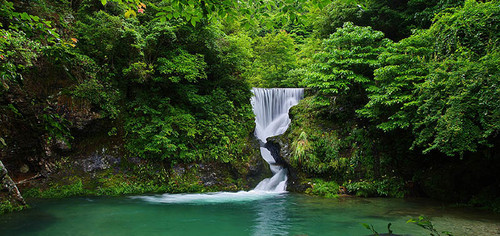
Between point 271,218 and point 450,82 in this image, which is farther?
point 271,218

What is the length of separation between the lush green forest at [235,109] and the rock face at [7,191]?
7.3 inches

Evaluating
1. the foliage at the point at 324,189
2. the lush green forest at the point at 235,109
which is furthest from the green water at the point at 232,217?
the lush green forest at the point at 235,109

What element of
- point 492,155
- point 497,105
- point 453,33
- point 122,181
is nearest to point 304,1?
point 497,105

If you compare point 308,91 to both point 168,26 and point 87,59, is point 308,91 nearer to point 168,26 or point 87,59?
point 168,26

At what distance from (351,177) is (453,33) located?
214 inches

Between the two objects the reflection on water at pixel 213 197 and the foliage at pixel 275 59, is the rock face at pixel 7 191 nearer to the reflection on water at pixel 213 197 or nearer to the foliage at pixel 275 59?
the reflection on water at pixel 213 197

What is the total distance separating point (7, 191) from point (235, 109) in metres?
8.38

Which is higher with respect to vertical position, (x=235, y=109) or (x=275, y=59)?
(x=275, y=59)

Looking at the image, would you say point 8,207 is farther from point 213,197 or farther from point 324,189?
point 324,189

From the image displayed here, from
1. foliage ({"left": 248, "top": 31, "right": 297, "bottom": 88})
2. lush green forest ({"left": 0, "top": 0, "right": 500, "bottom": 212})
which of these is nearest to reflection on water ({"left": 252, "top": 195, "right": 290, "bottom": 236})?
lush green forest ({"left": 0, "top": 0, "right": 500, "bottom": 212})

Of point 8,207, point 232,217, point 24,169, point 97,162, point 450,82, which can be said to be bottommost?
point 232,217

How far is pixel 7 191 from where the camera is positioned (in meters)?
6.98

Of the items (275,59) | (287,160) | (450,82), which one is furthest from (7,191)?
(275,59)

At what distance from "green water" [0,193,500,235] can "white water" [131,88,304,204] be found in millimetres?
173
